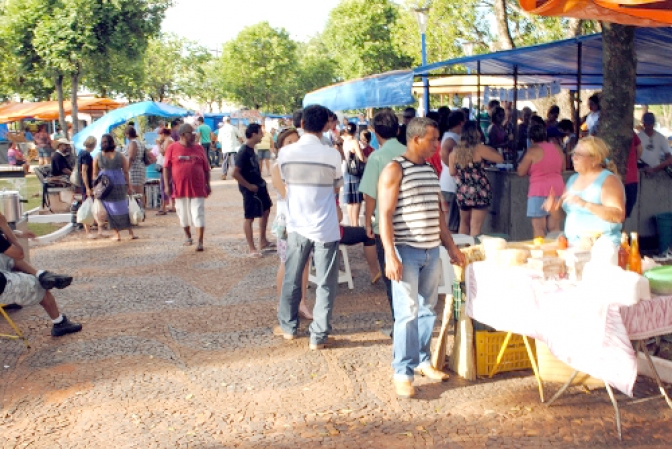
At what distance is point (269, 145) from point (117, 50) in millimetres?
5111

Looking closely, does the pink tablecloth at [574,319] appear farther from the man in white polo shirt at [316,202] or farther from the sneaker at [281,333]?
the sneaker at [281,333]

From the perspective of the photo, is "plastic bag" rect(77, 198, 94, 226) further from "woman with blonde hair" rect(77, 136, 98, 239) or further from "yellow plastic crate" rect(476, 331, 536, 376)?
"yellow plastic crate" rect(476, 331, 536, 376)

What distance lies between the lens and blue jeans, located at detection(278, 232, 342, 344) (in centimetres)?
598

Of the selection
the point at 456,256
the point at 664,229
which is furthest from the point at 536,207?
the point at 456,256

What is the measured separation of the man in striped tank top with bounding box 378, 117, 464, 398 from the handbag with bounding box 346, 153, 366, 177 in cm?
623

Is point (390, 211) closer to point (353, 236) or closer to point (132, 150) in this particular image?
point (353, 236)

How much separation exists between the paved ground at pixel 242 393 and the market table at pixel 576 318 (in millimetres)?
373

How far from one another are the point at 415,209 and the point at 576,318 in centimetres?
122

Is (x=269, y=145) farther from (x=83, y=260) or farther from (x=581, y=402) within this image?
(x=581, y=402)

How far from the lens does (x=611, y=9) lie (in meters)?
4.83

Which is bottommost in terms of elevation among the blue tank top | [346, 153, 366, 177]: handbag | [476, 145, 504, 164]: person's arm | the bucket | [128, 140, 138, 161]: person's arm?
the bucket

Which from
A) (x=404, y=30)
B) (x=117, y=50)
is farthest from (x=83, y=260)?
(x=404, y=30)

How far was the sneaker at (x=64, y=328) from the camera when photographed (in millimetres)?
6703

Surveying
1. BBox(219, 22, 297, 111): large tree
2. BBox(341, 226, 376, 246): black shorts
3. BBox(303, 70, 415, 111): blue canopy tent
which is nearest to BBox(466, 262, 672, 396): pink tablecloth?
BBox(341, 226, 376, 246): black shorts
